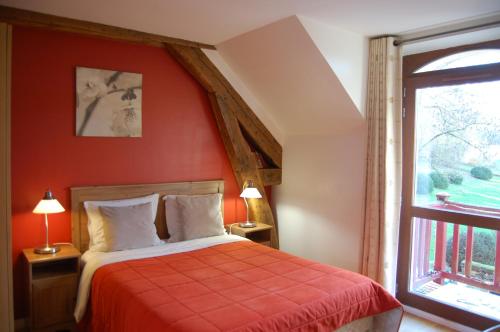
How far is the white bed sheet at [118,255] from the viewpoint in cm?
289

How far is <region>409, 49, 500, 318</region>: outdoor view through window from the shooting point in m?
3.10

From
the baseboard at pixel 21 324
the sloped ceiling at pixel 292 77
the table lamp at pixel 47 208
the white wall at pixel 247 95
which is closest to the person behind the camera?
the table lamp at pixel 47 208

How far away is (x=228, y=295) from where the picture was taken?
2.42 meters

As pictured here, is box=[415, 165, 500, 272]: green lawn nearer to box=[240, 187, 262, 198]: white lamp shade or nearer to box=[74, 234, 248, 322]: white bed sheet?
box=[240, 187, 262, 198]: white lamp shade

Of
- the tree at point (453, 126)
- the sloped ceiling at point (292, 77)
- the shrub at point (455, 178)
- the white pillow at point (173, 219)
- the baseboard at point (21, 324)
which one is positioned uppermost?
the sloped ceiling at point (292, 77)

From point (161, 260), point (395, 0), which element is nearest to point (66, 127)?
point (161, 260)

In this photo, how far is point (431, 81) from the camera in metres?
3.38

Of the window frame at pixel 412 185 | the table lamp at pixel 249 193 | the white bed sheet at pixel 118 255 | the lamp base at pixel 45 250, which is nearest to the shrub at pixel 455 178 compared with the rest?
the window frame at pixel 412 185

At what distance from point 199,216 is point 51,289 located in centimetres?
136

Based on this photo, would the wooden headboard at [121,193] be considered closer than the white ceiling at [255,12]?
No

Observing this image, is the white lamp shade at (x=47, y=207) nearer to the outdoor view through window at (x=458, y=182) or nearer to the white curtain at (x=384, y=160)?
the white curtain at (x=384, y=160)

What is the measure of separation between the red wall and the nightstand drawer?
0.36 m

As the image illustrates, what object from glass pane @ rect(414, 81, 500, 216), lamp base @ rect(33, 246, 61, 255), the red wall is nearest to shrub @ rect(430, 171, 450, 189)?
glass pane @ rect(414, 81, 500, 216)

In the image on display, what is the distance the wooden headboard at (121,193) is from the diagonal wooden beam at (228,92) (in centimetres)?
67
